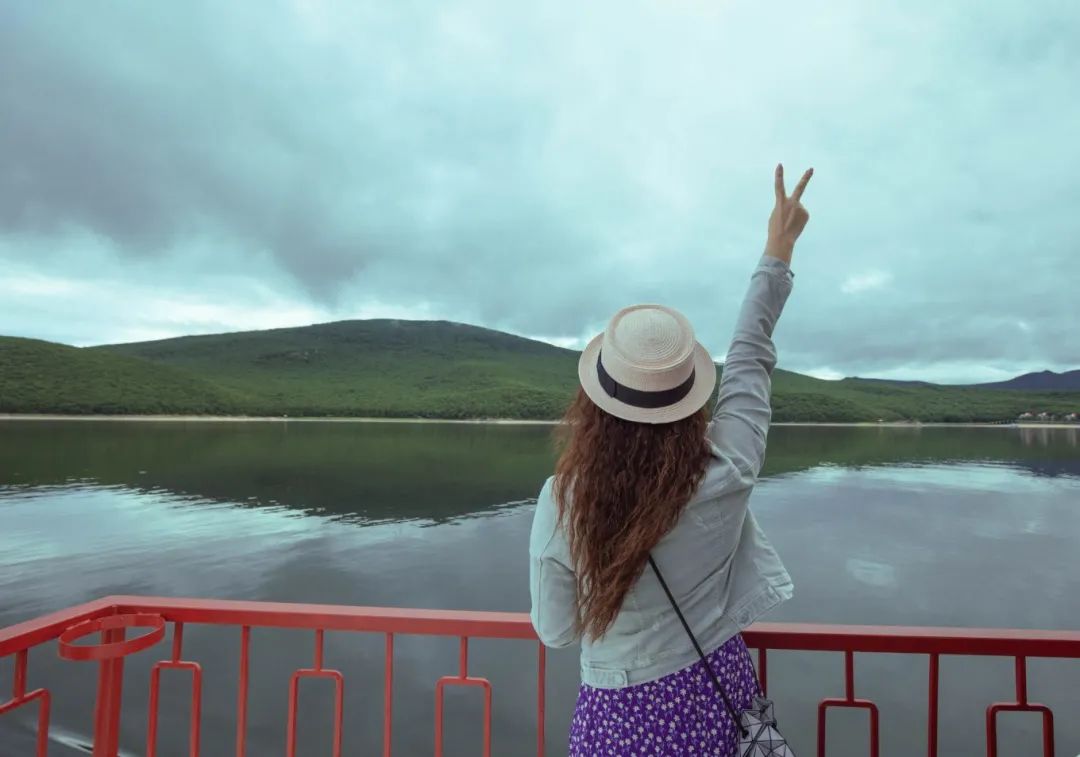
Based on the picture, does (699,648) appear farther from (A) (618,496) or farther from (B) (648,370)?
(B) (648,370)

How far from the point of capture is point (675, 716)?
1.41 meters

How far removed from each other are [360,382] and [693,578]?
135333 mm

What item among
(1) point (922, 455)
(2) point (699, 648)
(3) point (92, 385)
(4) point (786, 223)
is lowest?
(1) point (922, 455)

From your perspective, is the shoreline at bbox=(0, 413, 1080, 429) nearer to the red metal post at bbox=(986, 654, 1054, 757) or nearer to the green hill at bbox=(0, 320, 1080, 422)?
the green hill at bbox=(0, 320, 1080, 422)

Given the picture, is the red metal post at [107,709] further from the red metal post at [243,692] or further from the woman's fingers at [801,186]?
the woman's fingers at [801,186]

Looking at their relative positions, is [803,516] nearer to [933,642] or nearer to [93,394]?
[933,642]

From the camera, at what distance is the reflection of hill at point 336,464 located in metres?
25.2

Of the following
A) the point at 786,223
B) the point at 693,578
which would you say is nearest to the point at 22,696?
the point at 693,578

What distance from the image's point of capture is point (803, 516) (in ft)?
76.9

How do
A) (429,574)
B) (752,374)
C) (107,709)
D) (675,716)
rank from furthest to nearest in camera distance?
(429,574)
(107,709)
(752,374)
(675,716)

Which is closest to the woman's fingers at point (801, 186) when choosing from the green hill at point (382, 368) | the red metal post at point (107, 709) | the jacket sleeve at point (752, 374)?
the jacket sleeve at point (752, 374)

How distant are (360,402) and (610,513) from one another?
11260 centimetres

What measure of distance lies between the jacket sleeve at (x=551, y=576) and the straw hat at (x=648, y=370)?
247 mm

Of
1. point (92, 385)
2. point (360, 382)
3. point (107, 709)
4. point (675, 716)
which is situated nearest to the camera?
point (675, 716)
